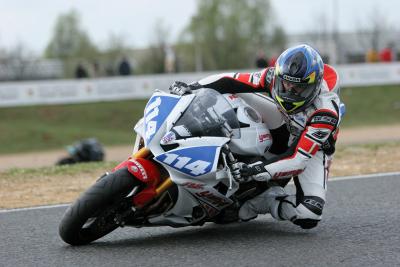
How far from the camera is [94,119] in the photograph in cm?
3181

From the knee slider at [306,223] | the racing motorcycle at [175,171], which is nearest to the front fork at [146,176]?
the racing motorcycle at [175,171]

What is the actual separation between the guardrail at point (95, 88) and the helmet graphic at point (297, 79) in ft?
75.9

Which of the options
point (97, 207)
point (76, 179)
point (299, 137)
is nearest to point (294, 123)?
point (299, 137)

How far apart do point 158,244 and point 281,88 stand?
1.50m

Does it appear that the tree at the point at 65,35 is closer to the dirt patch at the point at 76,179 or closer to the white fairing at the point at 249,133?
the dirt patch at the point at 76,179

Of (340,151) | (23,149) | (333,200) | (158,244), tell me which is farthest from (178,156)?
(23,149)

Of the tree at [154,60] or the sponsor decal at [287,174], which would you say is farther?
the tree at [154,60]

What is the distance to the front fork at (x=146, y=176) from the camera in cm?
529

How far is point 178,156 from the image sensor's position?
530cm

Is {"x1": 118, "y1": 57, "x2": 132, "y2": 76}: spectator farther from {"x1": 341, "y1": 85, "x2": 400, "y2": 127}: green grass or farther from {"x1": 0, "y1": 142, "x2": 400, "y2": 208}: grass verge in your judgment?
{"x1": 0, "y1": 142, "x2": 400, "y2": 208}: grass verge

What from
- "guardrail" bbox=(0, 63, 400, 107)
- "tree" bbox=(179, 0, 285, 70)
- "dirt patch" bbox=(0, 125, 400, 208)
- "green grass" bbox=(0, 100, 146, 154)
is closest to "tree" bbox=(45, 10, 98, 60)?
"tree" bbox=(179, 0, 285, 70)

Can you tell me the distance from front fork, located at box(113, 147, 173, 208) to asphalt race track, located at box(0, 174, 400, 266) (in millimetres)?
390

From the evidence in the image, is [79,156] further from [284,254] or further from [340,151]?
[284,254]

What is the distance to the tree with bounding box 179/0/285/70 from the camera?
6208 centimetres
